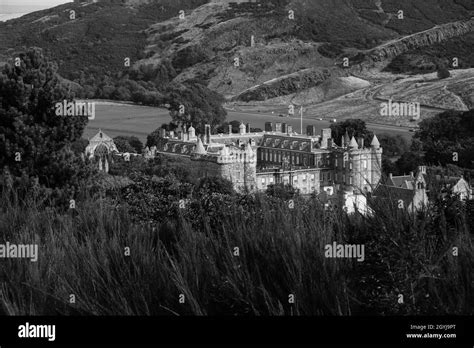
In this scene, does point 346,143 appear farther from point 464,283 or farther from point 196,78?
point 196,78

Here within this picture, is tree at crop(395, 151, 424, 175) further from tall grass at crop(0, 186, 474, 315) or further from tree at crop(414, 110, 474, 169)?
tall grass at crop(0, 186, 474, 315)

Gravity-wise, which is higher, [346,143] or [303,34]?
[303,34]

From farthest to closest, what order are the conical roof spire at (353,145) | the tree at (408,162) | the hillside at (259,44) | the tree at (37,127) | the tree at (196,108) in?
the hillside at (259,44), the tree at (196,108), the conical roof spire at (353,145), the tree at (408,162), the tree at (37,127)

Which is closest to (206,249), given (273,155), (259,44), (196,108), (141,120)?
(273,155)

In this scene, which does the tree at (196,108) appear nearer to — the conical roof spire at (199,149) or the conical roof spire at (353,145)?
the conical roof spire at (199,149)

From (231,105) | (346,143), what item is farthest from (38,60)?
(231,105)

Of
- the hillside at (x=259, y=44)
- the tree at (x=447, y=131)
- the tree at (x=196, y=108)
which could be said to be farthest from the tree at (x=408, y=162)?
the hillside at (x=259, y=44)

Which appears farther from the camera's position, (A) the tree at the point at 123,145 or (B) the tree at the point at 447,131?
(A) the tree at the point at 123,145
